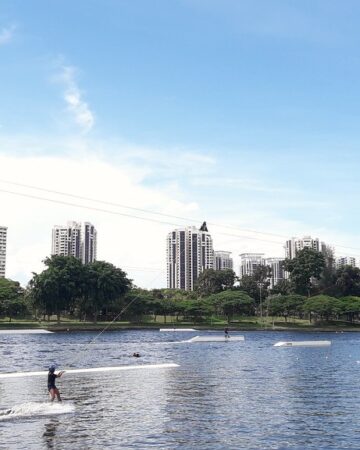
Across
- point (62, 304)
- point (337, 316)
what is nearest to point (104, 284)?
point (62, 304)

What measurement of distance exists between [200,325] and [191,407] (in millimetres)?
131256

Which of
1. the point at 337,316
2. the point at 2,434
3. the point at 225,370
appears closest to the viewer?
the point at 2,434

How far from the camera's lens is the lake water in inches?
1121

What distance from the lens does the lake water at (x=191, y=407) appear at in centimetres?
2848

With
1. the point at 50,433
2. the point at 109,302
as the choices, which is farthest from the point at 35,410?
the point at 109,302

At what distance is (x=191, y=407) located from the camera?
3750 cm

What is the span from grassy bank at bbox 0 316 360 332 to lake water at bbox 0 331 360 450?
3250 inches

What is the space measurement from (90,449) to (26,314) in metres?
146

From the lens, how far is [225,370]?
198 feet

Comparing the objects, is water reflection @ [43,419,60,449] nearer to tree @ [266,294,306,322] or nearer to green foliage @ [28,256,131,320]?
green foliage @ [28,256,131,320]

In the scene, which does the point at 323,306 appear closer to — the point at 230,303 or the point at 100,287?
the point at 230,303

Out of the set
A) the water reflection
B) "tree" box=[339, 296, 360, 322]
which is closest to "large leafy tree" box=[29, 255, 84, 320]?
"tree" box=[339, 296, 360, 322]

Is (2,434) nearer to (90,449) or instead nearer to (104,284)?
(90,449)

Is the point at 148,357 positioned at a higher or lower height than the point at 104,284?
lower
